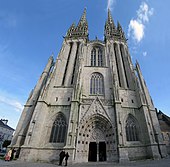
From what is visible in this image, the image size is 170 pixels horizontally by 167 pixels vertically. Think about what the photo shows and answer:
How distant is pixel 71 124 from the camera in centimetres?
1305

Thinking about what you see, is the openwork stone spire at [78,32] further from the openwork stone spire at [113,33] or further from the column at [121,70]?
the column at [121,70]

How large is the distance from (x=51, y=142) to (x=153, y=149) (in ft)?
36.8

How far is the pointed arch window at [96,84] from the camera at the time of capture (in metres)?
17.8

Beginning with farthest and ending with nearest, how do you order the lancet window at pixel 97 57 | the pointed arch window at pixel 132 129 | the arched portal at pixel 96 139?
the lancet window at pixel 97 57 → the pointed arch window at pixel 132 129 → the arched portal at pixel 96 139

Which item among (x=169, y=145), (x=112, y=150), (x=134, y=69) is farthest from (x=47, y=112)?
(x=169, y=145)

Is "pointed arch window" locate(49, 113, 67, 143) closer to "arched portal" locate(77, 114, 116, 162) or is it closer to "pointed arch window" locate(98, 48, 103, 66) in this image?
"arched portal" locate(77, 114, 116, 162)

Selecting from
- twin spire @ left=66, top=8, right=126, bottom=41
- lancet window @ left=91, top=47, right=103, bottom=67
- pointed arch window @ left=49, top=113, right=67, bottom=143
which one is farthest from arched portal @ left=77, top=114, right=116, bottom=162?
twin spire @ left=66, top=8, right=126, bottom=41

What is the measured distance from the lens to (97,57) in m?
22.9

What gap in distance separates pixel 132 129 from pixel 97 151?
5.16 metres

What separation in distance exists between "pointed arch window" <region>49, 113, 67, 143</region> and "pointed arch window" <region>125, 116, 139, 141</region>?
25.5ft

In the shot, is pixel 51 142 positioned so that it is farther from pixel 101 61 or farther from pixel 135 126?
pixel 101 61

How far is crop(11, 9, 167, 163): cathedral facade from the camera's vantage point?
12523 mm

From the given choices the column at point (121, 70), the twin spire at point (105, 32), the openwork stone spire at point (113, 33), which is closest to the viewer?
the column at point (121, 70)

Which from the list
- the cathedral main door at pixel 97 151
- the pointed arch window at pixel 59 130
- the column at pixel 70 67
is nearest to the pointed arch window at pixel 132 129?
the cathedral main door at pixel 97 151
